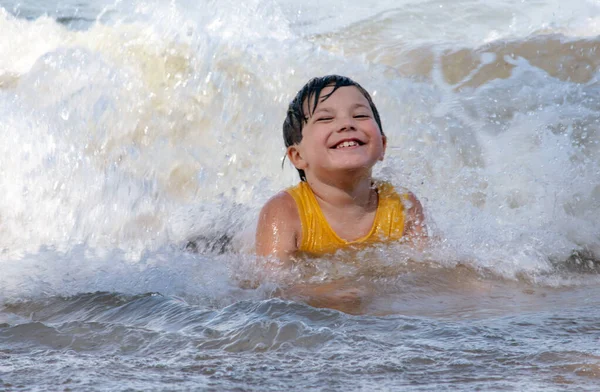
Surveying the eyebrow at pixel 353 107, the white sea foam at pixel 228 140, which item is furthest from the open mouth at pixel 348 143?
the white sea foam at pixel 228 140

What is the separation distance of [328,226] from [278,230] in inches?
9.1

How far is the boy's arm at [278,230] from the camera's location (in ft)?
11.2

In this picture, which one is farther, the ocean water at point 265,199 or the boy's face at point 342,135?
the boy's face at point 342,135

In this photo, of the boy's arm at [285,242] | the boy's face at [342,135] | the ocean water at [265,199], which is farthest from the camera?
the boy's face at [342,135]

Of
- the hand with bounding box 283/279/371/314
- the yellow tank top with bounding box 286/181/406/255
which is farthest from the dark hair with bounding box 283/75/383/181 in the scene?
the hand with bounding box 283/279/371/314

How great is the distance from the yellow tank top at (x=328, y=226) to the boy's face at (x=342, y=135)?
146mm

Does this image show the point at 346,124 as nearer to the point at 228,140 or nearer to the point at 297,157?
the point at 297,157

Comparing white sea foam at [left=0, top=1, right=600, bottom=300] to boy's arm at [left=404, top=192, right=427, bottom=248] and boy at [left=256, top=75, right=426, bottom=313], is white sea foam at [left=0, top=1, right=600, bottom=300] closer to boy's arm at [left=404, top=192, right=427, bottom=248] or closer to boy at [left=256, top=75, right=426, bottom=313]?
boy's arm at [left=404, top=192, right=427, bottom=248]

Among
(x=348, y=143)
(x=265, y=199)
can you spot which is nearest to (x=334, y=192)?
(x=348, y=143)

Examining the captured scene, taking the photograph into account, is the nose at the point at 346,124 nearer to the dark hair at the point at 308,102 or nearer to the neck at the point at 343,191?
the dark hair at the point at 308,102

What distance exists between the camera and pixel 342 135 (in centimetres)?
337

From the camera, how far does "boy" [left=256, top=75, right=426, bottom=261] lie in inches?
134

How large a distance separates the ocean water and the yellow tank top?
14 cm

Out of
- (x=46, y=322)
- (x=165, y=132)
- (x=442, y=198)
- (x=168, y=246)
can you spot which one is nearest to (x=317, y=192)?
(x=168, y=246)
